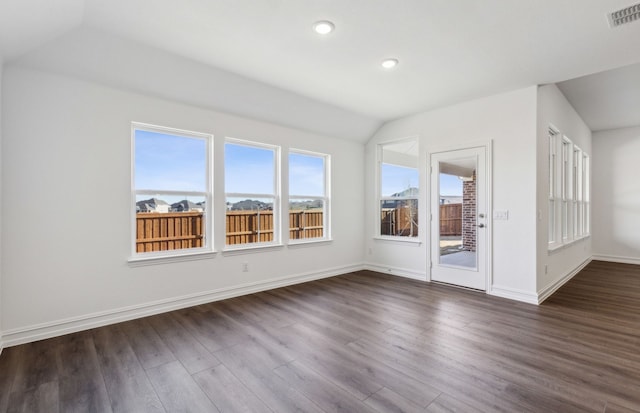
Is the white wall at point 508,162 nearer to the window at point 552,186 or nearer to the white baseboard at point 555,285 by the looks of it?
the white baseboard at point 555,285

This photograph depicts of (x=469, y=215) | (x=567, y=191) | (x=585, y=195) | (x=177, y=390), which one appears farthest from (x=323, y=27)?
(x=585, y=195)

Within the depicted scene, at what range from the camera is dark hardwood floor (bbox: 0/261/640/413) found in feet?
6.37

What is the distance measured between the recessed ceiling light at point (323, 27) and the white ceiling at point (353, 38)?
59mm

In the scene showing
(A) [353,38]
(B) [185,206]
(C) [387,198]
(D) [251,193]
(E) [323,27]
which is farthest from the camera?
(C) [387,198]

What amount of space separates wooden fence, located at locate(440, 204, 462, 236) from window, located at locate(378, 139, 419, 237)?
53 centimetres

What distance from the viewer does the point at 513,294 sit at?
159 inches

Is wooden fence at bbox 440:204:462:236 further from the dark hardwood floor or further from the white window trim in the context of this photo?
the white window trim

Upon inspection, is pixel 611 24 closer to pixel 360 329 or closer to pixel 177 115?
pixel 360 329

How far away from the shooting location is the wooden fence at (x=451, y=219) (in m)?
4.65

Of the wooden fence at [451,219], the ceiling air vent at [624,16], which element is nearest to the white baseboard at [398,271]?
the wooden fence at [451,219]

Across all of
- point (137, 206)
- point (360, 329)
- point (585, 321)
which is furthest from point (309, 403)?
point (585, 321)

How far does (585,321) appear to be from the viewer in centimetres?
325

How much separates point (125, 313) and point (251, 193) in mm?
2090

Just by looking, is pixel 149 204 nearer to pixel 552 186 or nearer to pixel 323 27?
pixel 323 27
